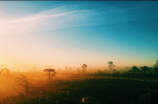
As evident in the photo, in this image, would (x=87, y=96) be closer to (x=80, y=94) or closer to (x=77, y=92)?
(x=80, y=94)

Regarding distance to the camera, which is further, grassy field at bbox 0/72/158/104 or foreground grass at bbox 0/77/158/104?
grassy field at bbox 0/72/158/104

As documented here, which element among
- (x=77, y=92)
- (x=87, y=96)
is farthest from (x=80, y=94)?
(x=87, y=96)

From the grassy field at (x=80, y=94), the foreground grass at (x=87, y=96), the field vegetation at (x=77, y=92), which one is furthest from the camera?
the field vegetation at (x=77, y=92)

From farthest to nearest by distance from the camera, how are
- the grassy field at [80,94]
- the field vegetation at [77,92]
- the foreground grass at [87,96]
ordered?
1. the field vegetation at [77,92]
2. the grassy field at [80,94]
3. the foreground grass at [87,96]

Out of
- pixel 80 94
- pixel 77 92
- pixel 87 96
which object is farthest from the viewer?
pixel 77 92

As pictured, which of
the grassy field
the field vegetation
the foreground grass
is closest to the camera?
the foreground grass

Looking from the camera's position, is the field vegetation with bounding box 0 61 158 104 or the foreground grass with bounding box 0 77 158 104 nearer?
the foreground grass with bounding box 0 77 158 104

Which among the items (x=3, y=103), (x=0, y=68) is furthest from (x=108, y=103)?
(x=0, y=68)

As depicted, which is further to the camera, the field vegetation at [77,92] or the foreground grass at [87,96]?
the field vegetation at [77,92]

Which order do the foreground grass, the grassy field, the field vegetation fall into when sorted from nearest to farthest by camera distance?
the foreground grass < the grassy field < the field vegetation

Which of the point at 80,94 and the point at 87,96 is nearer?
the point at 87,96

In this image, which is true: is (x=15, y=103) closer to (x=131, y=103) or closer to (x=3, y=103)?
(x=3, y=103)

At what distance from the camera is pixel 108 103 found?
21.6 metres

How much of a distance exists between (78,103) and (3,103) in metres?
11.9
